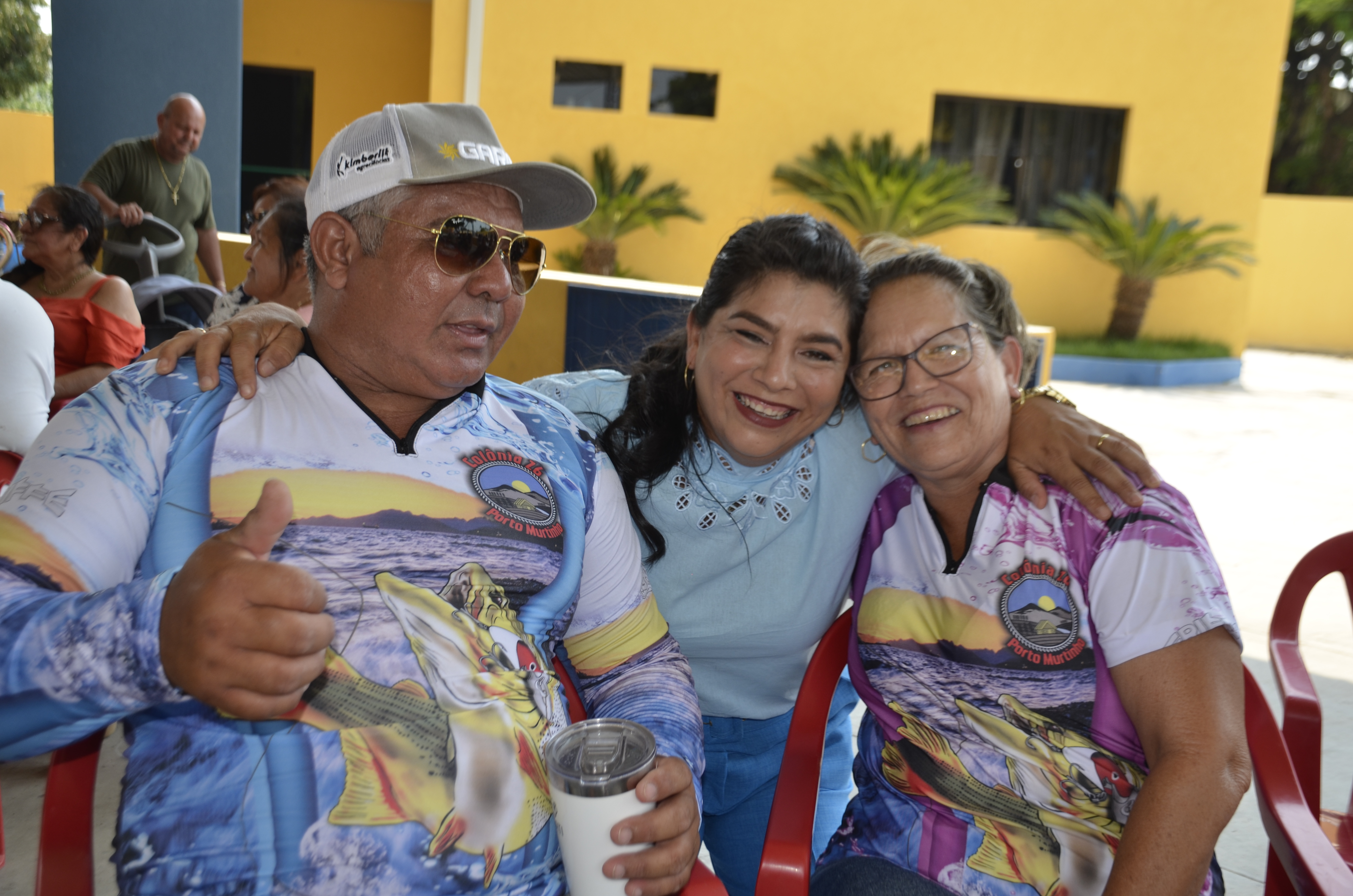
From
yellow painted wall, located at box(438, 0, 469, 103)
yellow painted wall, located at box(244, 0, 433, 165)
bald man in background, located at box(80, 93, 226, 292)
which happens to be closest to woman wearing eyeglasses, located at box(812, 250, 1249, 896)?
bald man in background, located at box(80, 93, 226, 292)

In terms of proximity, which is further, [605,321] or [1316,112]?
[1316,112]

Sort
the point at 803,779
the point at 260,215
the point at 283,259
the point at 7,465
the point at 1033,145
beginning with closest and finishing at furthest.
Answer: the point at 803,779
the point at 7,465
the point at 283,259
the point at 260,215
the point at 1033,145

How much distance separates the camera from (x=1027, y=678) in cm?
179

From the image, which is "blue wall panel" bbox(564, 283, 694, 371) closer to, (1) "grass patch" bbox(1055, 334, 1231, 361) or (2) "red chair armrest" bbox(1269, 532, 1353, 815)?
(2) "red chair armrest" bbox(1269, 532, 1353, 815)

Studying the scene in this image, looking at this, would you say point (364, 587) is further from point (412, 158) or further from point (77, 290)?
point (77, 290)

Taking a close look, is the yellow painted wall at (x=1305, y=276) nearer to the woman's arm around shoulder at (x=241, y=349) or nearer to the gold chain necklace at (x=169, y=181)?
the gold chain necklace at (x=169, y=181)

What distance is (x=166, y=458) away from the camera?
1618mm

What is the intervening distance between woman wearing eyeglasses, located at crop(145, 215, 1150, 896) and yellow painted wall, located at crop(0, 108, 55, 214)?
63.6 ft

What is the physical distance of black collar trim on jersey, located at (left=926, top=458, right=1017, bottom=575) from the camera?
189 cm

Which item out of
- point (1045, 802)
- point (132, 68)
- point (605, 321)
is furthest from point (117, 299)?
point (132, 68)

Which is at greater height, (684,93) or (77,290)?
(684,93)

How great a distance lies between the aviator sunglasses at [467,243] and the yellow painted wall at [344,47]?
53.7 feet

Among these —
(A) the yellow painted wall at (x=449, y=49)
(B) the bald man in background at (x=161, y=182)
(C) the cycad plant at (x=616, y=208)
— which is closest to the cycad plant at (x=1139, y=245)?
(C) the cycad plant at (x=616, y=208)

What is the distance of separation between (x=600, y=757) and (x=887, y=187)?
14.7 m
